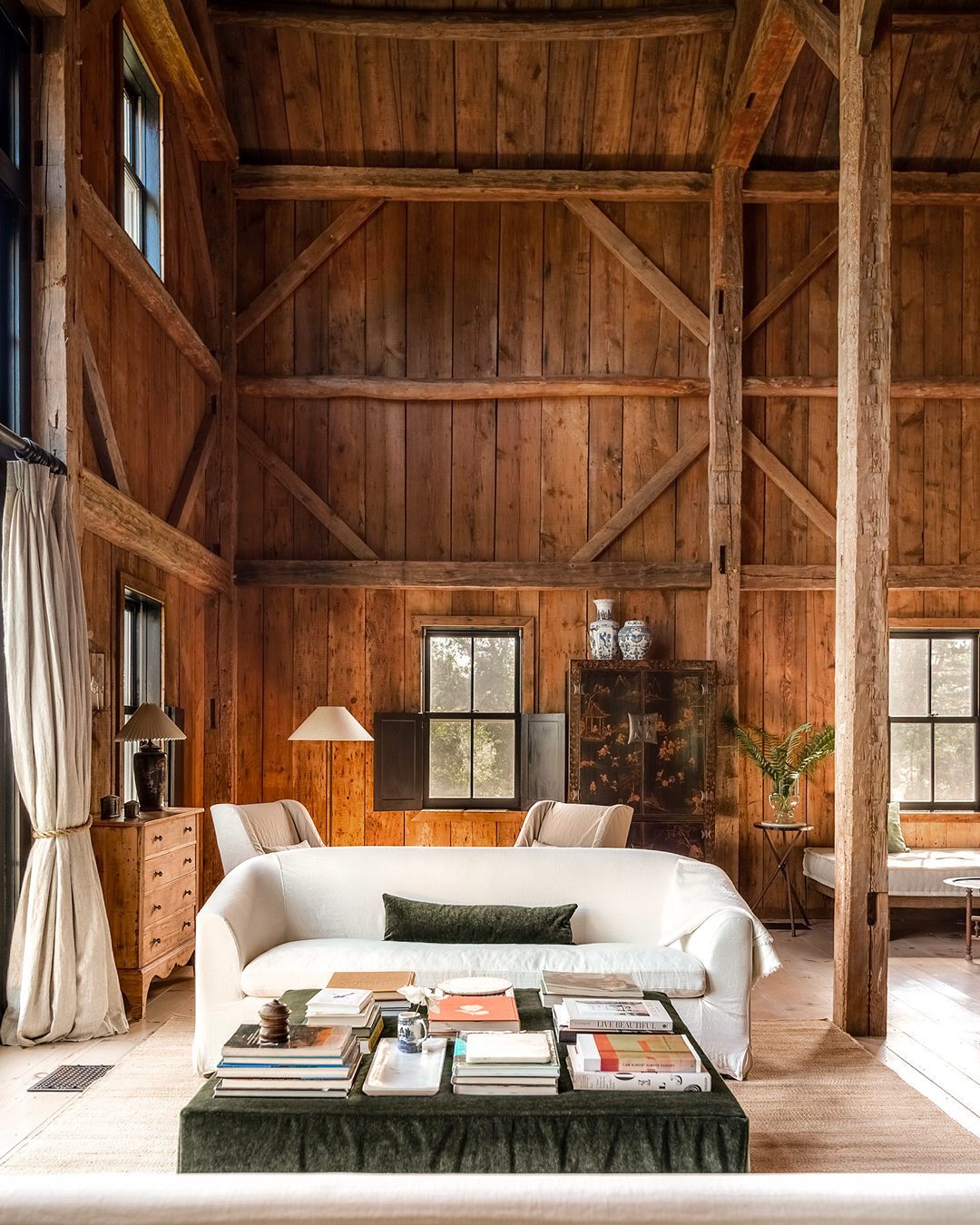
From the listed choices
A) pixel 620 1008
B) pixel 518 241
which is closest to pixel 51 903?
pixel 620 1008

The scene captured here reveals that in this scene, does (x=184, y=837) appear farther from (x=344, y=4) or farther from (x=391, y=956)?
(x=344, y=4)

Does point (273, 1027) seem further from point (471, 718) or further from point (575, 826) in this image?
point (471, 718)

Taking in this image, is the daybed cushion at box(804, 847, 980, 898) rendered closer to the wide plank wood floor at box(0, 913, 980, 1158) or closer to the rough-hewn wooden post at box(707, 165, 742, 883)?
the wide plank wood floor at box(0, 913, 980, 1158)

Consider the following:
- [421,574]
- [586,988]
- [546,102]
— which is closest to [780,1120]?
[586,988]

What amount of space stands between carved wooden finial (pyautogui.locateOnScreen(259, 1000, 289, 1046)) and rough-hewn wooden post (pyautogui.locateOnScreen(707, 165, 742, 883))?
5.69 meters

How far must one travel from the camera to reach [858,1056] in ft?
15.5

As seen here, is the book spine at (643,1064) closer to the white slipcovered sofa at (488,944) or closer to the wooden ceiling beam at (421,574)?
the white slipcovered sofa at (488,944)

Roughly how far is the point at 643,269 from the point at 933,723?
13.7 ft

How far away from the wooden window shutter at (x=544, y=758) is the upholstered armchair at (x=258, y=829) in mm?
2174

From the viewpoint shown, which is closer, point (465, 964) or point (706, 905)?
point (465, 964)

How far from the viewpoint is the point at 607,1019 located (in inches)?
132

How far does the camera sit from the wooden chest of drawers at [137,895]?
523 cm

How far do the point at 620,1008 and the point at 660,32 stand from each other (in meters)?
6.91

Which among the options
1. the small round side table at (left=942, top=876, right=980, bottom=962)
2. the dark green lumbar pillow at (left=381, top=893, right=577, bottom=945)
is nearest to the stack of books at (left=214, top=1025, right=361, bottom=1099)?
the dark green lumbar pillow at (left=381, top=893, right=577, bottom=945)
